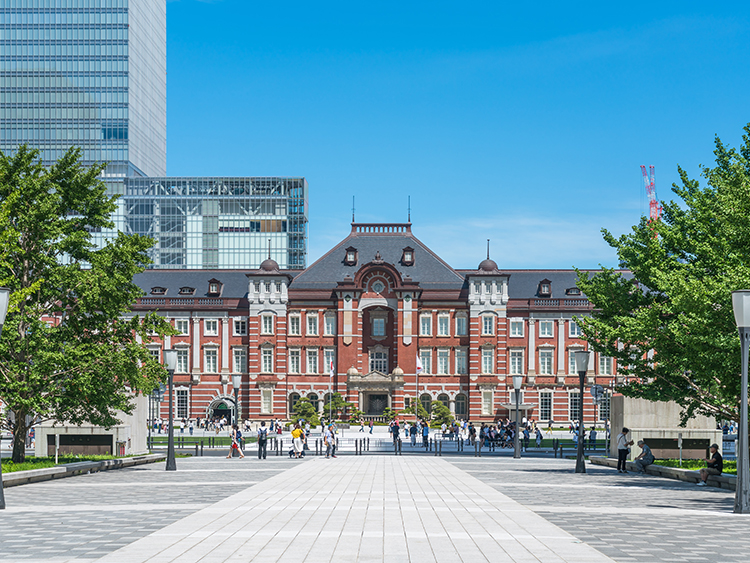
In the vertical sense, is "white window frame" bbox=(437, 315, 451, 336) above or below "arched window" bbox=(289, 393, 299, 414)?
above

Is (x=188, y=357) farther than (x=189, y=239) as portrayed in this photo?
No

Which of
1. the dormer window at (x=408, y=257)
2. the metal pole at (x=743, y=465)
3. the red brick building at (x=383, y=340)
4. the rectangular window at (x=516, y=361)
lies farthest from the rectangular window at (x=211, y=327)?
the metal pole at (x=743, y=465)

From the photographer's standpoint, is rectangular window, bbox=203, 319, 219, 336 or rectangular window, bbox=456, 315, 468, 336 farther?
rectangular window, bbox=203, 319, 219, 336

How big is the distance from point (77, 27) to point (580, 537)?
518 feet

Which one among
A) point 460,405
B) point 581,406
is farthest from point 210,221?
point 581,406

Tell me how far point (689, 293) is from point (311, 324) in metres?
66.7

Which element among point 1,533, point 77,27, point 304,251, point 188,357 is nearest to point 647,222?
point 1,533

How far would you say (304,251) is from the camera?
16412 centimetres

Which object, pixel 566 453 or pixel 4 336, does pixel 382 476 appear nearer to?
pixel 4 336

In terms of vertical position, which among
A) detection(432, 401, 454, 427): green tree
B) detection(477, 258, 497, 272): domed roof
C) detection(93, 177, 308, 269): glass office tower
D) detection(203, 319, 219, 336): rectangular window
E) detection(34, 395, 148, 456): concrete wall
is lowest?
detection(432, 401, 454, 427): green tree

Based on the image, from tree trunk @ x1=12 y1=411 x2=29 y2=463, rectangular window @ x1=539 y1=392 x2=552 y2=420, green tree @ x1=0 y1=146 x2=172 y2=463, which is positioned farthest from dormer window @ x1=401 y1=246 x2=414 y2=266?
tree trunk @ x1=12 y1=411 x2=29 y2=463

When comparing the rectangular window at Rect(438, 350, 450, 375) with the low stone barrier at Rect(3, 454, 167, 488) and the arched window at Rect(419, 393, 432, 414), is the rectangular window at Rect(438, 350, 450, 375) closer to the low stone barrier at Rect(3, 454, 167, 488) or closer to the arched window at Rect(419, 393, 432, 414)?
the arched window at Rect(419, 393, 432, 414)

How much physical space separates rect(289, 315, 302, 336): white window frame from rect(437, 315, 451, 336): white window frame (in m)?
14.2

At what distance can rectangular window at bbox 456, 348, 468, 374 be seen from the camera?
87.6m
